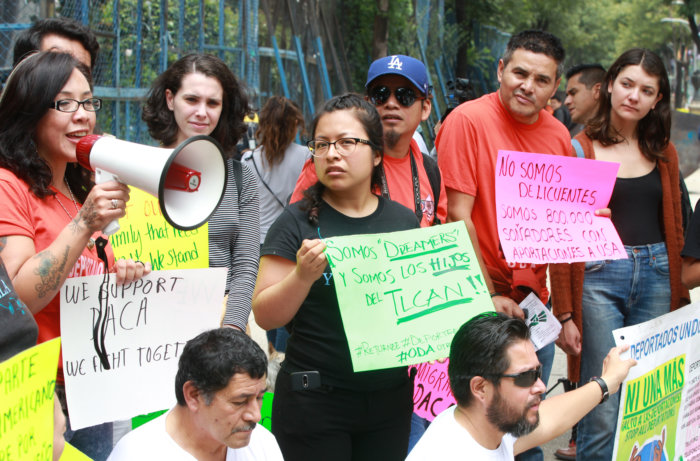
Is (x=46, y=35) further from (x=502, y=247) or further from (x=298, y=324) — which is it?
(x=502, y=247)

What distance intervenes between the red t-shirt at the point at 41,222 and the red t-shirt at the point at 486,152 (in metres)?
1.52

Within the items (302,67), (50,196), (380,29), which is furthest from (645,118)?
(380,29)

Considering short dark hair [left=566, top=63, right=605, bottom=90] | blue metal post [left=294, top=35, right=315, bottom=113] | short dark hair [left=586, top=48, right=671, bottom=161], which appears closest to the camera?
short dark hair [left=586, top=48, right=671, bottom=161]

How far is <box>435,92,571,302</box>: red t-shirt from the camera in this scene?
11.1 feet

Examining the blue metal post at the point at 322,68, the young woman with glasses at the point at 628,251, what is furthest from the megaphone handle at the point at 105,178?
the blue metal post at the point at 322,68

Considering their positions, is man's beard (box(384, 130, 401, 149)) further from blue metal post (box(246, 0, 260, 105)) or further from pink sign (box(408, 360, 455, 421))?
blue metal post (box(246, 0, 260, 105))

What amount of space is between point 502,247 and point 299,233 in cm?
94

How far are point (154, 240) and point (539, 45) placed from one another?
180 cm

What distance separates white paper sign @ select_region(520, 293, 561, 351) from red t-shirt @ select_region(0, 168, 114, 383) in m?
1.79

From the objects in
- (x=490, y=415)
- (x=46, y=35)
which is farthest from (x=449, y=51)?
(x=490, y=415)

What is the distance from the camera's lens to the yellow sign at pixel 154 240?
2869 mm

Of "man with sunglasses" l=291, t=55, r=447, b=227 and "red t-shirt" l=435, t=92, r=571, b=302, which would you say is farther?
"red t-shirt" l=435, t=92, r=571, b=302

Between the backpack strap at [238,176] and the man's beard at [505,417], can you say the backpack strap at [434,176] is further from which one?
the man's beard at [505,417]

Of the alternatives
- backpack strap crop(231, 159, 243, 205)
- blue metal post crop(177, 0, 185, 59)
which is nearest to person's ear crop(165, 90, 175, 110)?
backpack strap crop(231, 159, 243, 205)
